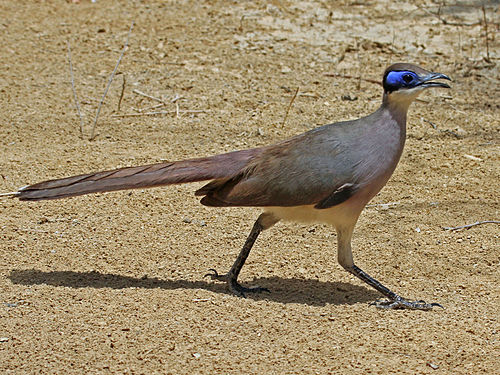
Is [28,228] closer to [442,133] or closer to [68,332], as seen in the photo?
[68,332]

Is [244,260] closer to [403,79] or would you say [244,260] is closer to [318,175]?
[318,175]

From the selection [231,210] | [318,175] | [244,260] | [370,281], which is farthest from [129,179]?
[370,281]

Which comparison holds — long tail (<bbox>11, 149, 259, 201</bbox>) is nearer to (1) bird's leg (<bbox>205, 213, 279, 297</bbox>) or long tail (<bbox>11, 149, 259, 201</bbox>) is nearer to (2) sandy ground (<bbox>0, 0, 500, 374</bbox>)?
(1) bird's leg (<bbox>205, 213, 279, 297</bbox>)

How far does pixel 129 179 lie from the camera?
468 centimetres

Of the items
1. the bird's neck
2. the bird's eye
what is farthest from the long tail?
the bird's eye

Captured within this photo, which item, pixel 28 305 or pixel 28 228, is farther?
pixel 28 228

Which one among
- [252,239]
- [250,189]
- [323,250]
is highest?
[250,189]

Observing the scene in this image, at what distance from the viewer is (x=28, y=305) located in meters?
4.44

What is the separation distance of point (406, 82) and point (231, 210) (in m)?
2.01

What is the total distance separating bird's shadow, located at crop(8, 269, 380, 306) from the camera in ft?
15.6

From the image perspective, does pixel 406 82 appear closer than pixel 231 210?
Yes

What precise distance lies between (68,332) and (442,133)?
14.9ft

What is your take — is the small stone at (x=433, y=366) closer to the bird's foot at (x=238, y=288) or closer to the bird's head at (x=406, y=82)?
the bird's foot at (x=238, y=288)

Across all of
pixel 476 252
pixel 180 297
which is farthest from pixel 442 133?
pixel 180 297
